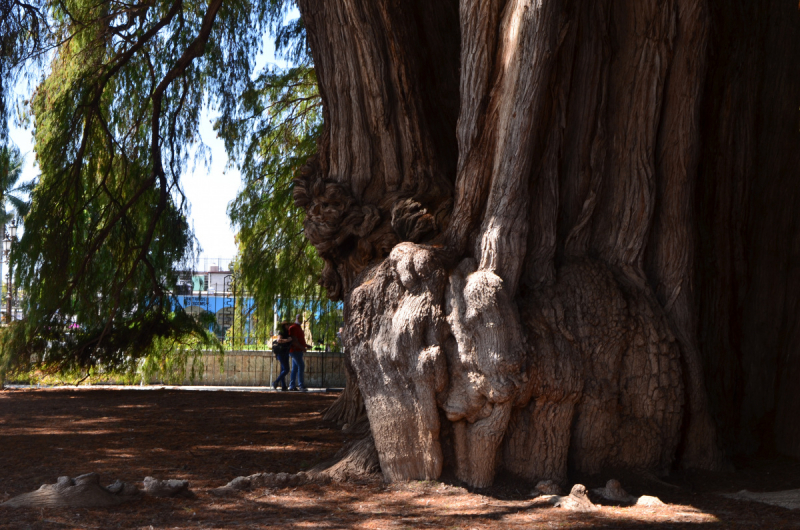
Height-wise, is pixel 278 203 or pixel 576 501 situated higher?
pixel 278 203

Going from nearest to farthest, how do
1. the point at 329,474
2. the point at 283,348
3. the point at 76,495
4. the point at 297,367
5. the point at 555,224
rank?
the point at 76,495 → the point at 329,474 → the point at 555,224 → the point at 283,348 → the point at 297,367

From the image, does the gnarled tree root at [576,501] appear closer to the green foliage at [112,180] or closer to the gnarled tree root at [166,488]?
the gnarled tree root at [166,488]

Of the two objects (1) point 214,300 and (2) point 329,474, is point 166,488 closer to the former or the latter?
(2) point 329,474

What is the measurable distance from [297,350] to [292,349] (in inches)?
3.6

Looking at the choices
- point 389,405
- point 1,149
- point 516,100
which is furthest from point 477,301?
point 1,149

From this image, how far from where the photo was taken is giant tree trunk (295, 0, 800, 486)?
4984 millimetres

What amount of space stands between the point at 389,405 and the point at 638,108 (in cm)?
299

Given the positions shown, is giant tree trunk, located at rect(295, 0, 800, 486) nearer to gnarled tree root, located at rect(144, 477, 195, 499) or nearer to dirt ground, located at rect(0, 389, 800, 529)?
dirt ground, located at rect(0, 389, 800, 529)

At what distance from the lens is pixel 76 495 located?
4.45 m

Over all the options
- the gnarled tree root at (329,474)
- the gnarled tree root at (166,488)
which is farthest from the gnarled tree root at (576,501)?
the gnarled tree root at (166,488)

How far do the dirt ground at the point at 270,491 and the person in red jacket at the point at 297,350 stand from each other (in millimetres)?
4611

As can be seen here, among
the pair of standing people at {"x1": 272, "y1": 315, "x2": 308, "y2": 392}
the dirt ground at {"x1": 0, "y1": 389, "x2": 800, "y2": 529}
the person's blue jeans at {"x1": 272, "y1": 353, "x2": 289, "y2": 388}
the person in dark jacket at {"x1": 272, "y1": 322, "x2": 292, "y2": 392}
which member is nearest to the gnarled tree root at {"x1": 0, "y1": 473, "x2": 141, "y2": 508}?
the dirt ground at {"x1": 0, "y1": 389, "x2": 800, "y2": 529}

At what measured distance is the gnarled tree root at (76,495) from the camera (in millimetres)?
4406

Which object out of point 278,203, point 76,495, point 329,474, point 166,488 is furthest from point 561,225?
point 278,203
